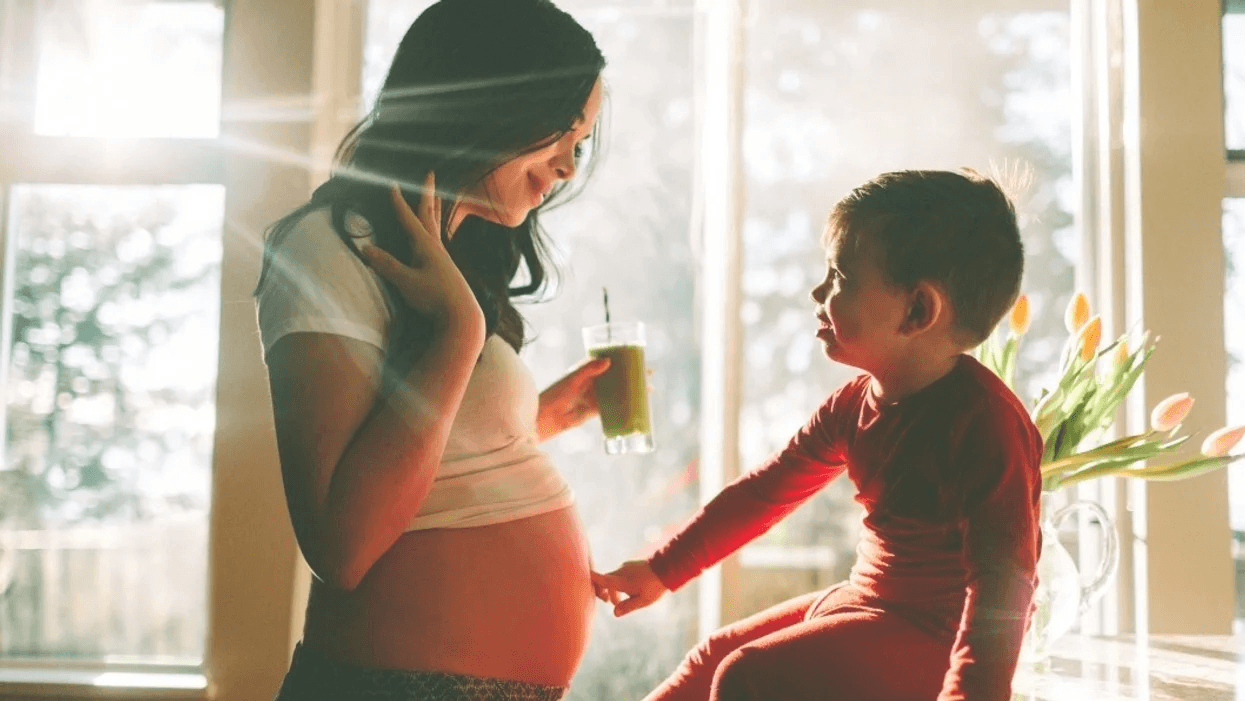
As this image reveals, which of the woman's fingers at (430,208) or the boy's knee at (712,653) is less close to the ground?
the woman's fingers at (430,208)

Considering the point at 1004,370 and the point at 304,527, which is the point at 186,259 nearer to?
the point at 304,527

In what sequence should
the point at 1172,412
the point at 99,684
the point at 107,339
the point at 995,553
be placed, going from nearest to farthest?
the point at 995,553, the point at 1172,412, the point at 99,684, the point at 107,339

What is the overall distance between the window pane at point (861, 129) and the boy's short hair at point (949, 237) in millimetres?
1007

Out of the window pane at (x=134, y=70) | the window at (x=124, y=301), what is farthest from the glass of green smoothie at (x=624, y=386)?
the window pane at (x=134, y=70)

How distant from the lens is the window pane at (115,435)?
201cm

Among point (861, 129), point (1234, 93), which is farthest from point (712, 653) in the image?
point (1234, 93)

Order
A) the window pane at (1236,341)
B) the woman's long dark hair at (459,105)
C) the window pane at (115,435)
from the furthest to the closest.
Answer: the window pane at (115,435), the window pane at (1236,341), the woman's long dark hair at (459,105)

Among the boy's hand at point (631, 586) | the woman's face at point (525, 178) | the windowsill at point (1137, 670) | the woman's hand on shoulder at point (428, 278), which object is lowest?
the windowsill at point (1137, 670)

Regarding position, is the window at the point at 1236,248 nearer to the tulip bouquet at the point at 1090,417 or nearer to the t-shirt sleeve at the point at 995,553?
the tulip bouquet at the point at 1090,417

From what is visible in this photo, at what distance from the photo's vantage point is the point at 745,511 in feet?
3.97

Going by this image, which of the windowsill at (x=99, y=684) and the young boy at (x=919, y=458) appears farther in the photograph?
the windowsill at (x=99, y=684)

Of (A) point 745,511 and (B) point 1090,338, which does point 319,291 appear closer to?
(A) point 745,511

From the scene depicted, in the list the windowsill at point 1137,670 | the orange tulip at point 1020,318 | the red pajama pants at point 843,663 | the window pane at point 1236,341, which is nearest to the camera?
the red pajama pants at point 843,663

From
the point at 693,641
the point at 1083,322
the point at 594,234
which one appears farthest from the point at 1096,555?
the point at 594,234
